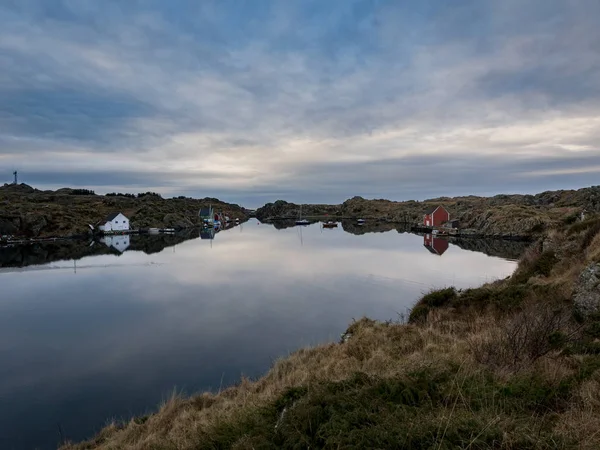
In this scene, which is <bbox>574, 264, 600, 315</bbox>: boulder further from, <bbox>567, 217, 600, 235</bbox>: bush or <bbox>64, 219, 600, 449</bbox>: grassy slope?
<bbox>567, 217, 600, 235</bbox>: bush

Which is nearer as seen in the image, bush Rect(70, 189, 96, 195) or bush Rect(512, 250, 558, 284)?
bush Rect(512, 250, 558, 284)

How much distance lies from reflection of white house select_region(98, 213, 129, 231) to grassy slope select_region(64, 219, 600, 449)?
91572 millimetres

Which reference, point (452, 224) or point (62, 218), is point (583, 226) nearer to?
point (452, 224)

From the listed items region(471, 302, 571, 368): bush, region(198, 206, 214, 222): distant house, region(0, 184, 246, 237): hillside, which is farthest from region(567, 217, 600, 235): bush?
region(198, 206, 214, 222): distant house

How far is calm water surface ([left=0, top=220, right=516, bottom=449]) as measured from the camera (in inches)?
500

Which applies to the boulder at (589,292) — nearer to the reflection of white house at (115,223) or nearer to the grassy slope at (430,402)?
the grassy slope at (430,402)

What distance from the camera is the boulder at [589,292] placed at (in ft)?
32.2

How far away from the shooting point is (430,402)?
520 centimetres

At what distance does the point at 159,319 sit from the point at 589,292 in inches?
822

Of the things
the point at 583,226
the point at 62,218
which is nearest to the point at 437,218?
the point at 583,226

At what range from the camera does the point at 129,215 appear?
373 feet

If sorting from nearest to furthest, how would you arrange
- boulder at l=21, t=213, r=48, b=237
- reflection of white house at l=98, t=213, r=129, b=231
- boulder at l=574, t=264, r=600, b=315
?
boulder at l=574, t=264, r=600, b=315 → boulder at l=21, t=213, r=48, b=237 → reflection of white house at l=98, t=213, r=129, b=231

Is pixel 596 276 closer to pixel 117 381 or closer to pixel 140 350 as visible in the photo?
pixel 117 381

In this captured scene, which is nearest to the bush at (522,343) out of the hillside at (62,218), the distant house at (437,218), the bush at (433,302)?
the bush at (433,302)
